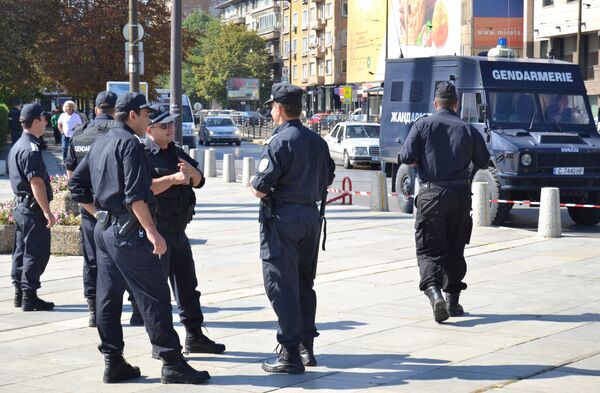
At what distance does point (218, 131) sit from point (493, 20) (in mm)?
18713

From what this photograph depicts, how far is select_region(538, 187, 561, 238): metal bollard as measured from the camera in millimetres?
14609

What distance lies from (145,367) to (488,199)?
962 cm

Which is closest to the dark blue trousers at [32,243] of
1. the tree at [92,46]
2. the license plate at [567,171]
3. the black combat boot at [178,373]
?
the black combat boot at [178,373]

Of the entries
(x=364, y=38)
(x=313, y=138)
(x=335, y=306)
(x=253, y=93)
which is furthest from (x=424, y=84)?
(x=253, y=93)

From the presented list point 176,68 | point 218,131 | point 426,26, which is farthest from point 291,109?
point 426,26

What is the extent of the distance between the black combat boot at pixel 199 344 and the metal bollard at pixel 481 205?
28.7 ft

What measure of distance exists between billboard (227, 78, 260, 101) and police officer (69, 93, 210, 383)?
331 feet

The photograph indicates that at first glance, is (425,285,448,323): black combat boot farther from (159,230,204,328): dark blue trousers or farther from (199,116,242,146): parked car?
(199,116,242,146): parked car

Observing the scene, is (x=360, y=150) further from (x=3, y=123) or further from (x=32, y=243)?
(x=32, y=243)

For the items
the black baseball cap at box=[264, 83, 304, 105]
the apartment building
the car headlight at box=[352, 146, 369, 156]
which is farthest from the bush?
the black baseball cap at box=[264, 83, 304, 105]

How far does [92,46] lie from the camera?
154 feet

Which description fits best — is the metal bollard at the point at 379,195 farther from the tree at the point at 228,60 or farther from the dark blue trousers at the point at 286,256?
the tree at the point at 228,60

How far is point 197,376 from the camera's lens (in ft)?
21.9

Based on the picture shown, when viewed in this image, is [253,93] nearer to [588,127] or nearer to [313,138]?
[588,127]
